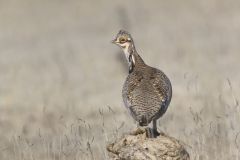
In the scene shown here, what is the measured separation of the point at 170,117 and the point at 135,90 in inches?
207

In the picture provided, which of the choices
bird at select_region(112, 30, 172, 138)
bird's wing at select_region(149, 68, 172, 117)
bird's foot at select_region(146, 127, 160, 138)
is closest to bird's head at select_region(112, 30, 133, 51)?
bird at select_region(112, 30, 172, 138)

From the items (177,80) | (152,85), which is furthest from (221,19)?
(152,85)

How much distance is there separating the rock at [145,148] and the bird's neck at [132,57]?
3.51ft

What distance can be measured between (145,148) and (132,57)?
134cm

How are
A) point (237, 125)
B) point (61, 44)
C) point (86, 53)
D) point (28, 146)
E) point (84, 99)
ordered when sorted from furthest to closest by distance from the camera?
→ 1. point (61, 44)
2. point (86, 53)
3. point (84, 99)
4. point (237, 125)
5. point (28, 146)

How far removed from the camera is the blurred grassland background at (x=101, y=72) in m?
12.0

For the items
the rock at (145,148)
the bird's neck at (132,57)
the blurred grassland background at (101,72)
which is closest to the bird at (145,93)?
the bird's neck at (132,57)

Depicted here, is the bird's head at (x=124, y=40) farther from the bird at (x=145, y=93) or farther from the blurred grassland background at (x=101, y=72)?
the blurred grassland background at (x=101, y=72)

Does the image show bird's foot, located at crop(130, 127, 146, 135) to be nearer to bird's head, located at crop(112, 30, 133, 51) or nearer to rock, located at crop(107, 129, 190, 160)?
rock, located at crop(107, 129, 190, 160)

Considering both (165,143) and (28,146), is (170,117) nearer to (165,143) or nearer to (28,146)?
(28,146)

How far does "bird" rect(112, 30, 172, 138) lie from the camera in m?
8.98

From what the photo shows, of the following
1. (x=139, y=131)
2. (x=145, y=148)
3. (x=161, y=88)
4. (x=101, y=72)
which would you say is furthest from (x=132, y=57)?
(x=101, y=72)

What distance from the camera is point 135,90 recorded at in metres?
9.16

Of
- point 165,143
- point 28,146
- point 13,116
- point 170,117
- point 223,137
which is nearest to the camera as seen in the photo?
point 165,143
